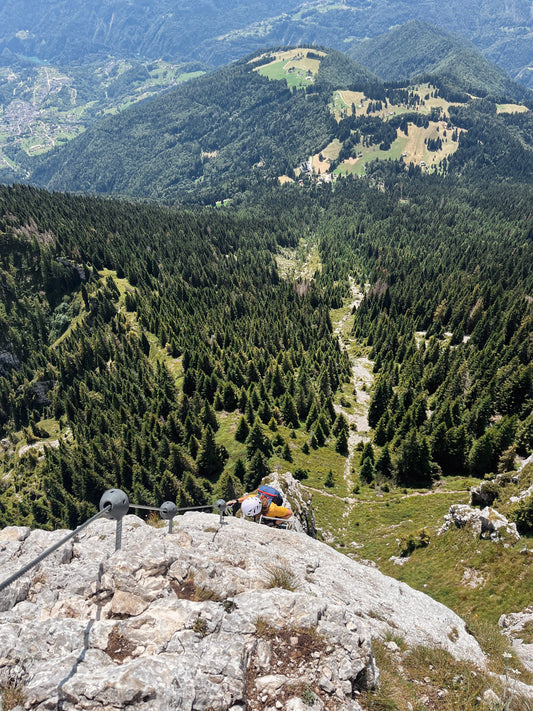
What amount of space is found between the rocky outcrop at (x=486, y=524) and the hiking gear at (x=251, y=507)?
24810 millimetres

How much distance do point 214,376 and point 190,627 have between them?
89.2 meters

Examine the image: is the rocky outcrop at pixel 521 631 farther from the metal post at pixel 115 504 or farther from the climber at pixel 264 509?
the metal post at pixel 115 504

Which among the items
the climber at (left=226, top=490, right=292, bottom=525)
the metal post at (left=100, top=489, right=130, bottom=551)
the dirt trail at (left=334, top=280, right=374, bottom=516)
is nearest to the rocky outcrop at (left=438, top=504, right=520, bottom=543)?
the climber at (left=226, top=490, right=292, bottom=525)

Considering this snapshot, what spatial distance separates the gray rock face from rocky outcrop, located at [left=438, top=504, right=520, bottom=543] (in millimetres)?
15956

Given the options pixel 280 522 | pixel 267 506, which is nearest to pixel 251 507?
pixel 267 506

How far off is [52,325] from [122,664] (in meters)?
193

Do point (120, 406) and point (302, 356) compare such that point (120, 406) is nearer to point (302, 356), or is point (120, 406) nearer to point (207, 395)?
point (207, 395)

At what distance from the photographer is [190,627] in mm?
15883

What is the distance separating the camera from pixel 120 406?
108438 mm

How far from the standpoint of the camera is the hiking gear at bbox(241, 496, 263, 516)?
3328 centimetres

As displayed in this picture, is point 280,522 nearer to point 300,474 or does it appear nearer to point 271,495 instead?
point 271,495

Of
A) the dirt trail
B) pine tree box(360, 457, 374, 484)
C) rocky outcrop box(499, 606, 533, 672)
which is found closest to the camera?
rocky outcrop box(499, 606, 533, 672)

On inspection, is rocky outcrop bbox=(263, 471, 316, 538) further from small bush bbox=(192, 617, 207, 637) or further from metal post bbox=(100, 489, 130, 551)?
metal post bbox=(100, 489, 130, 551)

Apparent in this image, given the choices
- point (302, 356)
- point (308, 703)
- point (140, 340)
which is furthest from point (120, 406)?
point (308, 703)
